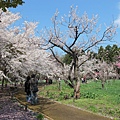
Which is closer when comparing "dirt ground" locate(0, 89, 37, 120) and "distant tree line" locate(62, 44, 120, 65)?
"dirt ground" locate(0, 89, 37, 120)

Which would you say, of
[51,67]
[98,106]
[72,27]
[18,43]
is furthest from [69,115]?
[51,67]

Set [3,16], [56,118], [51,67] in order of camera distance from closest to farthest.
A: [56,118]
[3,16]
[51,67]

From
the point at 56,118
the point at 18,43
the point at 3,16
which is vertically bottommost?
the point at 56,118

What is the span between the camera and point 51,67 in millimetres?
27250

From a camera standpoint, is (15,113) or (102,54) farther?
(102,54)

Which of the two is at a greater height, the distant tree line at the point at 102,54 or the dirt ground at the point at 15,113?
the distant tree line at the point at 102,54

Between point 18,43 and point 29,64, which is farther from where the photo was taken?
point 29,64

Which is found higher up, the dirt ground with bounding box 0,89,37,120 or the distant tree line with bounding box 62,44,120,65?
the distant tree line with bounding box 62,44,120,65

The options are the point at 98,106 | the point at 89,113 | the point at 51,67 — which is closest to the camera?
the point at 89,113

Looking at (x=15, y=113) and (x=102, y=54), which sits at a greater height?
(x=102, y=54)

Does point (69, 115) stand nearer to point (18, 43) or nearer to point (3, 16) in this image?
point (18, 43)

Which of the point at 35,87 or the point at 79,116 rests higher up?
the point at 35,87

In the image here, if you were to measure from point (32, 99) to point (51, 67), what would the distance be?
16.1 m

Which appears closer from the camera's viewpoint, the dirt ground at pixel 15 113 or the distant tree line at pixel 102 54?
the dirt ground at pixel 15 113
